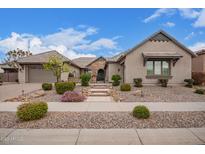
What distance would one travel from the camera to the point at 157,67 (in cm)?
2227

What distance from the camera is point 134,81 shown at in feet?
70.1

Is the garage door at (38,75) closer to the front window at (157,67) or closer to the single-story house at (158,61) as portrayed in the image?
the single-story house at (158,61)

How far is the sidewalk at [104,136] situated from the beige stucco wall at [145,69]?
1486cm

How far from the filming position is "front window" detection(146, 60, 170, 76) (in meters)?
22.2

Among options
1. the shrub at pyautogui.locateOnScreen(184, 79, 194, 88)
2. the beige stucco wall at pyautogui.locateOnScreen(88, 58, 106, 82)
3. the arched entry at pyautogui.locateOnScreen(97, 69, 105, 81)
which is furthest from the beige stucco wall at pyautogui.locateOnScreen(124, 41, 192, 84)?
the beige stucco wall at pyautogui.locateOnScreen(88, 58, 106, 82)

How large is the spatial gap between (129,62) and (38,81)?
575 inches

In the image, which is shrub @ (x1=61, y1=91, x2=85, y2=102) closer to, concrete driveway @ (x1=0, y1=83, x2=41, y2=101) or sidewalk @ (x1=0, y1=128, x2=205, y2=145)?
concrete driveway @ (x1=0, y1=83, x2=41, y2=101)

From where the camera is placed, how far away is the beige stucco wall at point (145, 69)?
21.9 meters

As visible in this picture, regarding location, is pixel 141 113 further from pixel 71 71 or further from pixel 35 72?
pixel 35 72

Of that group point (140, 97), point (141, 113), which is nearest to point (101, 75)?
point (140, 97)

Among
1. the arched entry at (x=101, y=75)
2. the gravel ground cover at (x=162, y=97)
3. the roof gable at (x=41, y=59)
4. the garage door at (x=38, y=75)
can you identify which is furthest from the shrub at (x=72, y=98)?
the arched entry at (x=101, y=75)

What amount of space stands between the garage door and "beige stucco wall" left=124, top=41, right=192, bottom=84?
1301 centimetres
